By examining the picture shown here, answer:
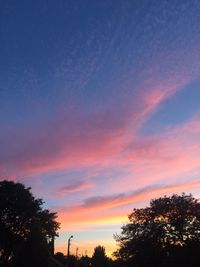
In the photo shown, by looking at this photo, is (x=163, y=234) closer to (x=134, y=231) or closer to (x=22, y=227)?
(x=134, y=231)

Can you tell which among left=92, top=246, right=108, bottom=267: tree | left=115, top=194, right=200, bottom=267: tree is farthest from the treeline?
left=92, top=246, right=108, bottom=267: tree

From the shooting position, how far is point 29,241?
57.2m

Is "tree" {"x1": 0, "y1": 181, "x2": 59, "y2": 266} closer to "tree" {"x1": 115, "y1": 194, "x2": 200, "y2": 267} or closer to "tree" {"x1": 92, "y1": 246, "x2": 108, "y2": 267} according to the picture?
"tree" {"x1": 115, "y1": 194, "x2": 200, "y2": 267}

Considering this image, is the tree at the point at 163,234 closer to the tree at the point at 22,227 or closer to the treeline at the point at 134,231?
the treeline at the point at 134,231

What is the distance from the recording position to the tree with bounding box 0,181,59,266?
186 ft

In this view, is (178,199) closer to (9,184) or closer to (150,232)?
(150,232)

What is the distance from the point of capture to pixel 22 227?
63.7 meters

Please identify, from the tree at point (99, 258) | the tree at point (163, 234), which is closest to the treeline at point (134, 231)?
the tree at point (163, 234)

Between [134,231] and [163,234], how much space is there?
5236mm

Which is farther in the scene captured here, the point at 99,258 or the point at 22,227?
the point at 99,258

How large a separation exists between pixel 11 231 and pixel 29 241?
680 centimetres

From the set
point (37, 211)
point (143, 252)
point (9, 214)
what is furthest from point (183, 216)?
point (9, 214)

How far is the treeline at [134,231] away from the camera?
59.5m

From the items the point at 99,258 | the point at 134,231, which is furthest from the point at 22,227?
the point at 99,258
